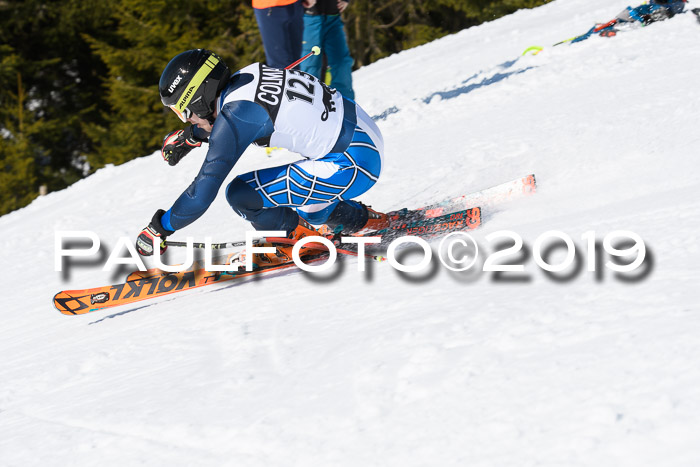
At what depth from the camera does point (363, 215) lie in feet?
15.6

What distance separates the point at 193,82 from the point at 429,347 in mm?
1990

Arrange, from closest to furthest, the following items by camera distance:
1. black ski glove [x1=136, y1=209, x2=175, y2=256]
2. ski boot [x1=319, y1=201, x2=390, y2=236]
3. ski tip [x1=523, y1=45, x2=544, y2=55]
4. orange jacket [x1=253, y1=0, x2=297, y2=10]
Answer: black ski glove [x1=136, y1=209, x2=175, y2=256] → ski boot [x1=319, y1=201, x2=390, y2=236] → orange jacket [x1=253, y1=0, x2=297, y2=10] → ski tip [x1=523, y1=45, x2=544, y2=55]

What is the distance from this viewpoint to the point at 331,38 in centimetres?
679

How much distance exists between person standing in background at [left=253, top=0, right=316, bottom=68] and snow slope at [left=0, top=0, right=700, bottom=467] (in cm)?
135

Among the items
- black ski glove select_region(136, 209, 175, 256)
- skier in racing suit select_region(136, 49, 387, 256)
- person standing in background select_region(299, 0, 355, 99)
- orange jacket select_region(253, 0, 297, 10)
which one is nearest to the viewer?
skier in racing suit select_region(136, 49, 387, 256)

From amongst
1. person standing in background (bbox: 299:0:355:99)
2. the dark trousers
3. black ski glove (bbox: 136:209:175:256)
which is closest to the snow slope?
black ski glove (bbox: 136:209:175:256)

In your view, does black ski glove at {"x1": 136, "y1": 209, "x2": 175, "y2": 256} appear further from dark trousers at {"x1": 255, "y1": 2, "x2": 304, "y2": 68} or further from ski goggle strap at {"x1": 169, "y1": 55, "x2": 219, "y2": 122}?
dark trousers at {"x1": 255, "y1": 2, "x2": 304, "y2": 68}

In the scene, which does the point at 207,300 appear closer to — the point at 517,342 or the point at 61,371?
the point at 61,371

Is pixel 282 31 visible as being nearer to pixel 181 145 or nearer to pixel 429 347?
pixel 181 145

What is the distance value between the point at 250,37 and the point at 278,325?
17.9m

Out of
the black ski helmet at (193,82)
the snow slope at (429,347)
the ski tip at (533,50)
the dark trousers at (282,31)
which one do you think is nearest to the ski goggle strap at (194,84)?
the black ski helmet at (193,82)

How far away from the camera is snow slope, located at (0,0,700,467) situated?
6.98 ft

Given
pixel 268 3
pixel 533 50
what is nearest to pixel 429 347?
pixel 268 3

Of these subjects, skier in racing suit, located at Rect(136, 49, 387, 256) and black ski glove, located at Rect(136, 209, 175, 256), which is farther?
black ski glove, located at Rect(136, 209, 175, 256)
